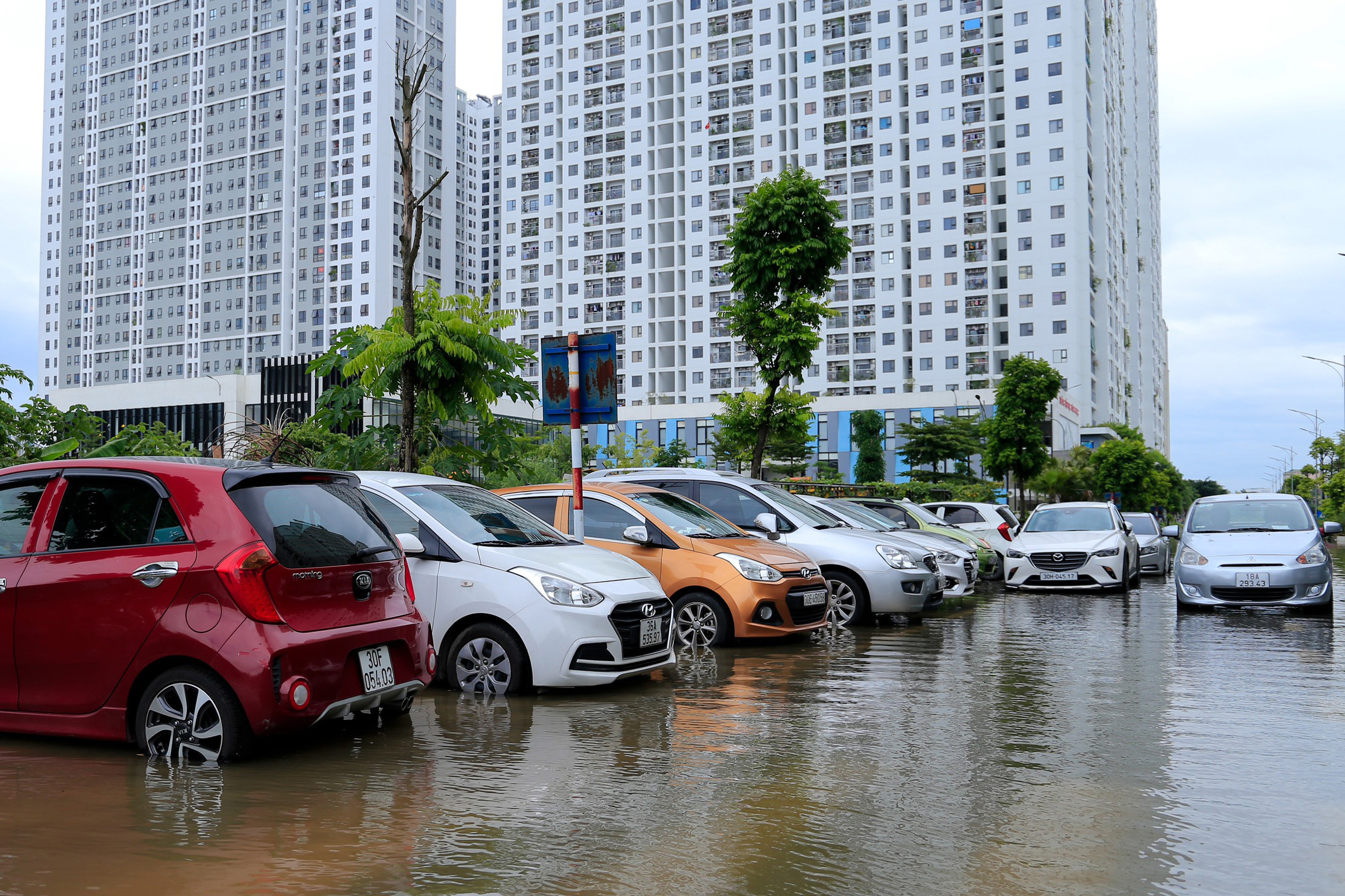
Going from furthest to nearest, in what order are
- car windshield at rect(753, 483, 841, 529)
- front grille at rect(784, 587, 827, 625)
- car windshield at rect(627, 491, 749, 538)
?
1. car windshield at rect(753, 483, 841, 529)
2. car windshield at rect(627, 491, 749, 538)
3. front grille at rect(784, 587, 827, 625)

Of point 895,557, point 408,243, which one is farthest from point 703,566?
point 408,243

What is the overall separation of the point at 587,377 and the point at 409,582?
4.86 m

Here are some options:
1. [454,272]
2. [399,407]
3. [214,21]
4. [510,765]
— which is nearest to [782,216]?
[399,407]

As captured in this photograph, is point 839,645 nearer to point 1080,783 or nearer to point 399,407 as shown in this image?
point 1080,783

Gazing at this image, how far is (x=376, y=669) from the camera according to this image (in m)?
6.12

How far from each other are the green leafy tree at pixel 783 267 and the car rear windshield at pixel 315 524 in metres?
16.2

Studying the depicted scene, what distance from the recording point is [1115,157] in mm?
102688

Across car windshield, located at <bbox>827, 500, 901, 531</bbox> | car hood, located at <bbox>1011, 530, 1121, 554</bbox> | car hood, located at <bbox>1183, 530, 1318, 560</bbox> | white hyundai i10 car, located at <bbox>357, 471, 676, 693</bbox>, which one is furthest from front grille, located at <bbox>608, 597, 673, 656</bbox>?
car hood, located at <bbox>1011, 530, 1121, 554</bbox>

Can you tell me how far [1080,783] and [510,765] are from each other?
2912 millimetres

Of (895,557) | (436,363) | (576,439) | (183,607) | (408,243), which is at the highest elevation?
(408,243)

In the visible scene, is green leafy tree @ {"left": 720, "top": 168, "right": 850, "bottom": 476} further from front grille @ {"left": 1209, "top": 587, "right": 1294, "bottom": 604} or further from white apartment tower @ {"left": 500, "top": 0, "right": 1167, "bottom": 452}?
white apartment tower @ {"left": 500, "top": 0, "right": 1167, "bottom": 452}

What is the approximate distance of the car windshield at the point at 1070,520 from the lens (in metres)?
19.5

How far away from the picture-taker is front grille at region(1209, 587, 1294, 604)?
43.5ft

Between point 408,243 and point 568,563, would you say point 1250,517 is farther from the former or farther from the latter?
point 408,243
